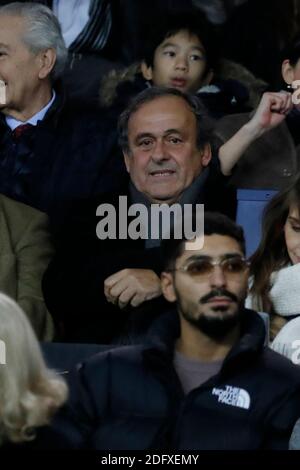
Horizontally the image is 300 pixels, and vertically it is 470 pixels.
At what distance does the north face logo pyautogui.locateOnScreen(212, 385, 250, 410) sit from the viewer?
204 inches

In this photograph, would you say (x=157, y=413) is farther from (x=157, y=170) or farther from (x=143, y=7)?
(x=143, y=7)

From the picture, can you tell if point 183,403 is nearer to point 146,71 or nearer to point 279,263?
point 279,263

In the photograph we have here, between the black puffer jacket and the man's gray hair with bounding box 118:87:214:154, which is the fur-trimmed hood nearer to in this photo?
the man's gray hair with bounding box 118:87:214:154

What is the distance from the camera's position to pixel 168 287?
552 centimetres

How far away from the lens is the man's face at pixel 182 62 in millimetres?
6688

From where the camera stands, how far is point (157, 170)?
614cm

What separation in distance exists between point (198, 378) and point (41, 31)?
2080mm

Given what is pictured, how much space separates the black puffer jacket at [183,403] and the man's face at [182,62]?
1652 mm

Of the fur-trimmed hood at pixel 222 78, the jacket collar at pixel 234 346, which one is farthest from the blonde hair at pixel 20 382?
the fur-trimmed hood at pixel 222 78

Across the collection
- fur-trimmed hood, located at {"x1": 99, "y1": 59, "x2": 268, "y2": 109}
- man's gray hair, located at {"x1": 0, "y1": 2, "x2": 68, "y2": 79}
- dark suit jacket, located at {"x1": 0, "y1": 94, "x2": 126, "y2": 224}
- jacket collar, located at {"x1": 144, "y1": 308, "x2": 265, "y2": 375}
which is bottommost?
jacket collar, located at {"x1": 144, "y1": 308, "x2": 265, "y2": 375}

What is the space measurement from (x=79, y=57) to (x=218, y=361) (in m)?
2.17

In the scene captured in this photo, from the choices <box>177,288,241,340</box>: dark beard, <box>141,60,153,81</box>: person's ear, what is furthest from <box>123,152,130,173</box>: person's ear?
<box>177,288,241,340</box>: dark beard

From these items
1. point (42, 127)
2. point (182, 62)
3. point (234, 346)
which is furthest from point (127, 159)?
point (234, 346)

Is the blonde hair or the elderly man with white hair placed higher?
the elderly man with white hair
